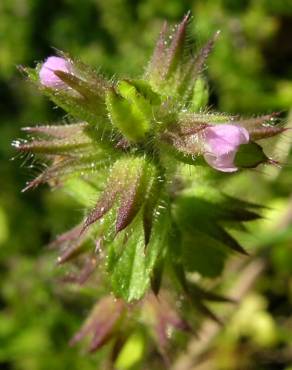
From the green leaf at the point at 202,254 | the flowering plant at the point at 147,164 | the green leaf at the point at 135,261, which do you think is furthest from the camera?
the green leaf at the point at 202,254

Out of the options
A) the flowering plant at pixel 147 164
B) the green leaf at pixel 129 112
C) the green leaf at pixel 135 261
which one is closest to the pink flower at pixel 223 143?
the flowering plant at pixel 147 164

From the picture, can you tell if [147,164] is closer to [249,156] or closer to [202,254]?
[249,156]

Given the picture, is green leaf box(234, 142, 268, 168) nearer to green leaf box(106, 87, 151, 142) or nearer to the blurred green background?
green leaf box(106, 87, 151, 142)

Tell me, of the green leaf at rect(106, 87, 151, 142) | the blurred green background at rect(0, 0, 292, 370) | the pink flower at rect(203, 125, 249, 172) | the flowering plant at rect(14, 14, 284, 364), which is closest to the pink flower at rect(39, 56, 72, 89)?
the flowering plant at rect(14, 14, 284, 364)

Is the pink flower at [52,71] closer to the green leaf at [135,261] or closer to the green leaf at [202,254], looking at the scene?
the green leaf at [135,261]

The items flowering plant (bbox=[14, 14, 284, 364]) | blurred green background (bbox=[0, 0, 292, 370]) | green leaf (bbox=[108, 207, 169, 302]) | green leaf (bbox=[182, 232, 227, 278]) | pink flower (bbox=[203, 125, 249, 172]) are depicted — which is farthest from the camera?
blurred green background (bbox=[0, 0, 292, 370])
